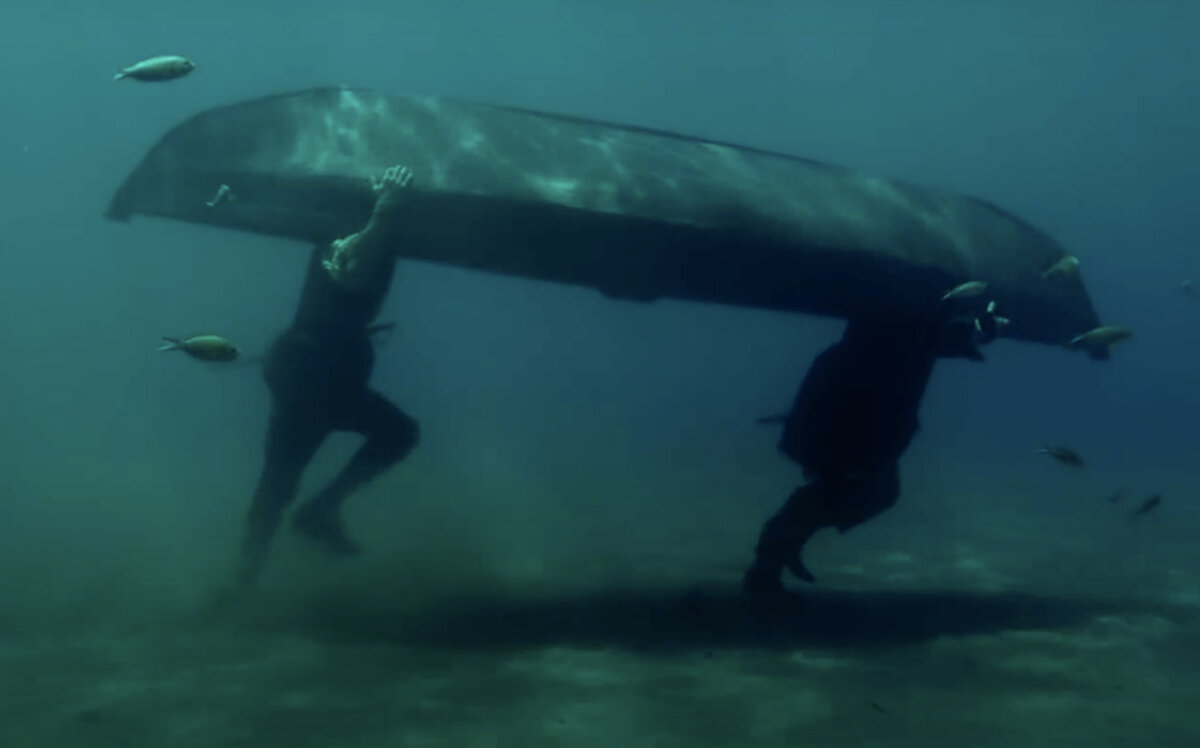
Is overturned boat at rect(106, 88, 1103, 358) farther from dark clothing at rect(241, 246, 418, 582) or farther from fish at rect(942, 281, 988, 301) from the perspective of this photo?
dark clothing at rect(241, 246, 418, 582)

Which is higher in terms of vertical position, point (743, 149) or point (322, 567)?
point (743, 149)

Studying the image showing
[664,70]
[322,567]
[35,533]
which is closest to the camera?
[322,567]

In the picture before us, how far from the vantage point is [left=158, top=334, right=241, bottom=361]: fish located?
772 centimetres

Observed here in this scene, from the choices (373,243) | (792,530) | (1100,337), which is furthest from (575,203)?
(1100,337)

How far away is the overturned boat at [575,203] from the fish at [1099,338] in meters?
0.57

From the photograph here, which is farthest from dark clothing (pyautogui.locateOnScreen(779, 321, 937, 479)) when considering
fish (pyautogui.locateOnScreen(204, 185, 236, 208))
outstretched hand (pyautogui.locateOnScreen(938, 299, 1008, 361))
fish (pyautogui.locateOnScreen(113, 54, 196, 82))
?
fish (pyautogui.locateOnScreen(113, 54, 196, 82))

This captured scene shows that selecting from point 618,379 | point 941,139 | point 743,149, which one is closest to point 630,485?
point 743,149

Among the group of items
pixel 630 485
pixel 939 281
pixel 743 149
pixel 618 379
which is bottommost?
pixel 630 485

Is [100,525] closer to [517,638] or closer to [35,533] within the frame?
[35,533]

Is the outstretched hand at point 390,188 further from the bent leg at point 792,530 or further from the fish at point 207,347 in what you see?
the bent leg at point 792,530

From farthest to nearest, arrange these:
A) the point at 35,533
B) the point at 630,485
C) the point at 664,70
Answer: the point at 664,70
the point at 630,485
the point at 35,533

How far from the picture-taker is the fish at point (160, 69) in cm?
848

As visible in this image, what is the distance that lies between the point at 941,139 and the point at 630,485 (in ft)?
297

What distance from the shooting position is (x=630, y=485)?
20312mm
